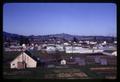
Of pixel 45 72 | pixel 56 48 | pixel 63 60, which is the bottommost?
pixel 45 72

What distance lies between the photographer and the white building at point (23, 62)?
79.4 inches

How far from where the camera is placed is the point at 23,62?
6.63 ft

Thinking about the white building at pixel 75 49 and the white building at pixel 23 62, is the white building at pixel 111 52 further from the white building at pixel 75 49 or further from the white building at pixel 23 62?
the white building at pixel 23 62

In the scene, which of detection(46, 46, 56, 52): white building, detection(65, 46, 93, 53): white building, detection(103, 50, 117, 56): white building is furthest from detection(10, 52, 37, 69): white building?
detection(103, 50, 117, 56): white building

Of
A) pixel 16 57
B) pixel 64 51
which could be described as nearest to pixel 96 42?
pixel 64 51

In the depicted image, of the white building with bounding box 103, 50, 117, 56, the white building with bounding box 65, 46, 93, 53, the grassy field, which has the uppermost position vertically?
the white building with bounding box 65, 46, 93, 53

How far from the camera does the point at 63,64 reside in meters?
2.03

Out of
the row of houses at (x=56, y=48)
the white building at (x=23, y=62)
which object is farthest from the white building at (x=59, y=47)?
the white building at (x=23, y=62)

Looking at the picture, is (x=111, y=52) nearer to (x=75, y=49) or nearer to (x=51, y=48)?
(x=75, y=49)

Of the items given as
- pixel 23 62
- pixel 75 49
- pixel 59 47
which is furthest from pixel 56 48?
pixel 23 62

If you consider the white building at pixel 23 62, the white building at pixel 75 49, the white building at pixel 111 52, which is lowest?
the white building at pixel 23 62

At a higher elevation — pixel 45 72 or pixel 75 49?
pixel 75 49

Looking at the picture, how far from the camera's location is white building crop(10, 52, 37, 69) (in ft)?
6.61

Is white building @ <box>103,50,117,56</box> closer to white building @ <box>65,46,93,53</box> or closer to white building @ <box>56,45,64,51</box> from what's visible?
white building @ <box>65,46,93,53</box>
